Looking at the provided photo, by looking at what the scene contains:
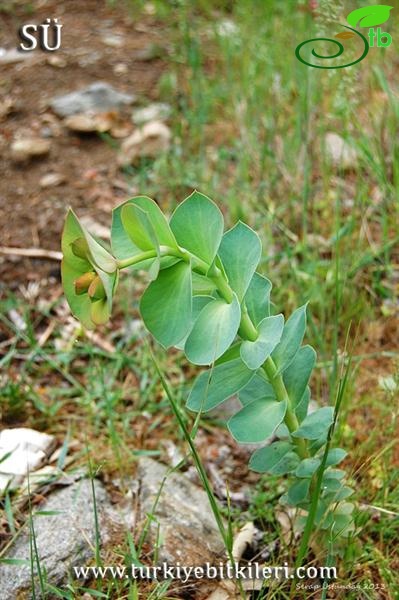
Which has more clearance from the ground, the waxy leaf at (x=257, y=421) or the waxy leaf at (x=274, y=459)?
the waxy leaf at (x=257, y=421)

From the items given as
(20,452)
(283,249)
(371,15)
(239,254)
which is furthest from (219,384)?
(371,15)

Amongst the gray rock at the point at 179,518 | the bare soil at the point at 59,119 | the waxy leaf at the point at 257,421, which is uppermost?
the waxy leaf at the point at 257,421

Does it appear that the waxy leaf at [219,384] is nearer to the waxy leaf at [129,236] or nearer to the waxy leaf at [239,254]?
the waxy leaf at [239,254]

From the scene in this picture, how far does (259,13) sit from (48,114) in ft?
2.86

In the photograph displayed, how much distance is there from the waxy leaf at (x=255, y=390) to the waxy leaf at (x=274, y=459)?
0.27ft

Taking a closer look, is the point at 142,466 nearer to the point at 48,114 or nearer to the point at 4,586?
the point at 4,586

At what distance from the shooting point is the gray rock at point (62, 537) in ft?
4.28

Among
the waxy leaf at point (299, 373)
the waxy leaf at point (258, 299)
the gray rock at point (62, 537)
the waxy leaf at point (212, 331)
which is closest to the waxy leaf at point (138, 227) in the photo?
the waxy leaf at point (212, 331)

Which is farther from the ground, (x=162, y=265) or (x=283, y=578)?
(x=162, y=265)

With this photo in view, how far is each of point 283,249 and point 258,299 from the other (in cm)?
96

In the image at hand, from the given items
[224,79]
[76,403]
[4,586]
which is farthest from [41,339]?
[224,79]

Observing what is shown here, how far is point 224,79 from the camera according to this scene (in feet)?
9.07

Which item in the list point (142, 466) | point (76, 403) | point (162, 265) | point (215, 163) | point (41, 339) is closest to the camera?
point (162, 265)

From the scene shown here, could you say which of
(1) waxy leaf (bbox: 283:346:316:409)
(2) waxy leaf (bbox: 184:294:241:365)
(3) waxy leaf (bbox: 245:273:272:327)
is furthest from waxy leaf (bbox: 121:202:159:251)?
(1) waxy leaf (bbox: 283:346:316:409)
